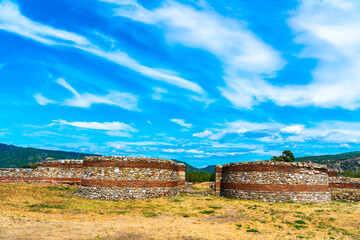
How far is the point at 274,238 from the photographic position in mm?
10359

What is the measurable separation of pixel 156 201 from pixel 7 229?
11381mm

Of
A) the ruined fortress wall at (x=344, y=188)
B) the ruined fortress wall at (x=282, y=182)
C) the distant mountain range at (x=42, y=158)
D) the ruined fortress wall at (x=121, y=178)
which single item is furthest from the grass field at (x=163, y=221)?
the distant mountain range at (x=42, y=158)

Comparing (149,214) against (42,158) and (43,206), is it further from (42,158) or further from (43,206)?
(42,158)

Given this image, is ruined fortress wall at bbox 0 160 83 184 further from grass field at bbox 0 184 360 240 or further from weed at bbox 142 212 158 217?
weed at bbox 142 212 158 217

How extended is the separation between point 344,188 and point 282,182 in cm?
885

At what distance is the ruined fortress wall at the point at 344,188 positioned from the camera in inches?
928

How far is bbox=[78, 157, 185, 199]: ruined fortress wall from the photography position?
2022cm

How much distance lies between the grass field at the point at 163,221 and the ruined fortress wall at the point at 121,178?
2334 mm

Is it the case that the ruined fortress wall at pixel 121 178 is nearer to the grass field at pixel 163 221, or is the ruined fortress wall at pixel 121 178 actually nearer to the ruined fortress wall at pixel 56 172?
the grass field at pixel 163 221

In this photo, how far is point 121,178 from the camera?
20.4 m

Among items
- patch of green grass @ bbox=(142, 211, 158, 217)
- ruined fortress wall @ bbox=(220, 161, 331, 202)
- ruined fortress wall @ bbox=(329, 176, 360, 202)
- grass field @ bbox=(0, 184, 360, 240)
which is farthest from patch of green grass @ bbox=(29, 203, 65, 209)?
ruined fortress wall @ bbox=(329, 176, 360, 202)

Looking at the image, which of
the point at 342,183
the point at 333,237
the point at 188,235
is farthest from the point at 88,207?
the point at 342,183

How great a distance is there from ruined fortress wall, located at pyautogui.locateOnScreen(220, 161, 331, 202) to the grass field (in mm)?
2867

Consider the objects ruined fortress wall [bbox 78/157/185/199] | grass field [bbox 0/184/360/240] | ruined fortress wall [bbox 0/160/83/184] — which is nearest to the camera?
grass field [bbox 0/184/360/240]
